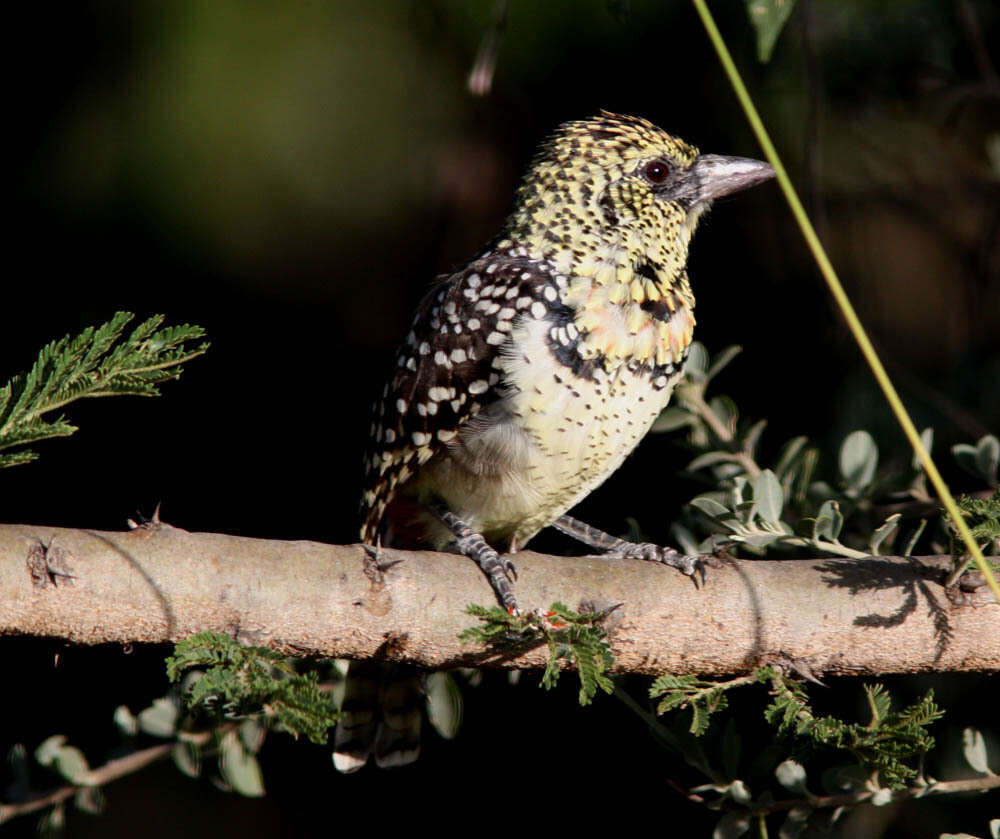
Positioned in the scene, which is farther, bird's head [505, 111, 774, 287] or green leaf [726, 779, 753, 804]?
bird's head [505, 111, 774, 287]

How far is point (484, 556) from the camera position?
2.64 metres

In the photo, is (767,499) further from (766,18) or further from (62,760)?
(62,760)

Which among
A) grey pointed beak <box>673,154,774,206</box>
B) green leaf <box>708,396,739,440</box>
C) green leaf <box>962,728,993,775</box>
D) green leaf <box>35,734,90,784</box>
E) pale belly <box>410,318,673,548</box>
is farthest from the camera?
grey pointed beak <box>673,154,774,206</box>

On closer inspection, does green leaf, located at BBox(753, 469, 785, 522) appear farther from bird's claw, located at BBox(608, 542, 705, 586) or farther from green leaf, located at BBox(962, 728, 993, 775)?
green leaf, located at BBox(962, 728, 993, 775)

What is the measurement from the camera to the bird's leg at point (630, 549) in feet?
8.30

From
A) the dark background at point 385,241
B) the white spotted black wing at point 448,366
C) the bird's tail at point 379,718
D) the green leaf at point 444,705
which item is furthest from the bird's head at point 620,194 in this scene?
the bird's tail at point 379,718

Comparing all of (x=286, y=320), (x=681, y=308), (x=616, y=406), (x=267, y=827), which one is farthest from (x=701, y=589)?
(x=267, y=827)

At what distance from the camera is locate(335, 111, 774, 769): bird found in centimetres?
293

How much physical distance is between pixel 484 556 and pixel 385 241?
2.02 meters

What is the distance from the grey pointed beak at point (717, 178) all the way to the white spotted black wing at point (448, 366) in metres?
0.47

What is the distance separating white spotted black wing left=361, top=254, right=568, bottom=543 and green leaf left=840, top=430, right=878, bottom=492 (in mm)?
787

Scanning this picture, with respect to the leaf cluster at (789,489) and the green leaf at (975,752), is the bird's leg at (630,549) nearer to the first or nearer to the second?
the leaf cluster at (789,489)

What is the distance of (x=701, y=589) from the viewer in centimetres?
246

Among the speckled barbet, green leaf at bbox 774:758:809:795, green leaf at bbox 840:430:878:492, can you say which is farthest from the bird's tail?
green leaf at bbox 840:430:878:492
